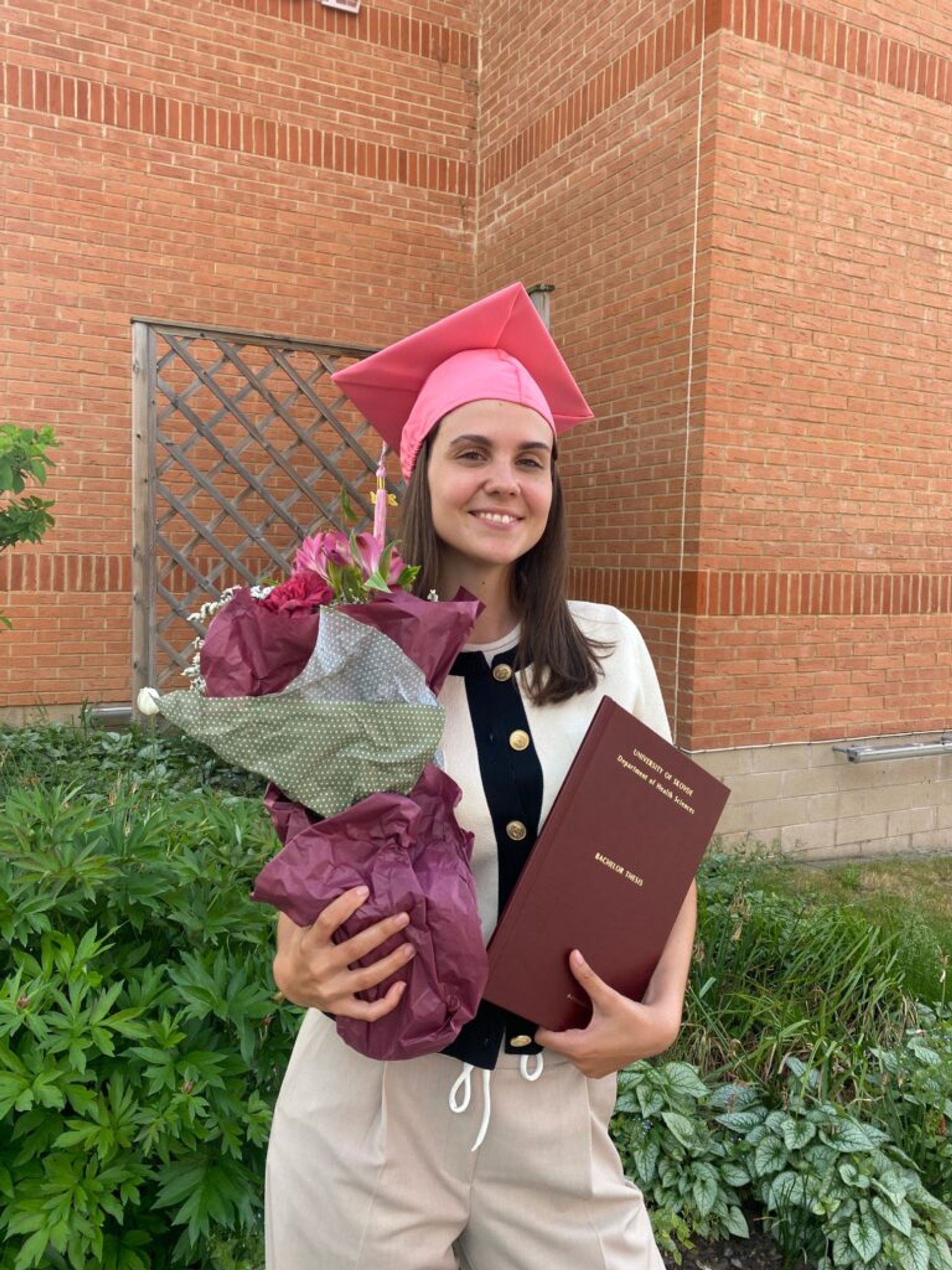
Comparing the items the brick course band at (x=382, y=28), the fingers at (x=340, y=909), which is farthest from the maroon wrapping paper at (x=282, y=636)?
the brick course band at (x=382, y=28)

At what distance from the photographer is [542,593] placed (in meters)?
1.46

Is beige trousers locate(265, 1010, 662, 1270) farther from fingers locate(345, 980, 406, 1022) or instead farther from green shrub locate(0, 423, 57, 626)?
green shrub locate(0, 423, 57, 626)

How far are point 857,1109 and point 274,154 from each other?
727 cm

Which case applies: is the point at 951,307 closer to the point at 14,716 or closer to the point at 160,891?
the point at 160,891

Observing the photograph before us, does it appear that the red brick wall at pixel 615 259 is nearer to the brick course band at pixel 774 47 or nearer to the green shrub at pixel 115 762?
the brick course band at pixel 774 47

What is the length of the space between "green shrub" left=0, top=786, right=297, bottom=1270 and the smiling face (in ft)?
4.22

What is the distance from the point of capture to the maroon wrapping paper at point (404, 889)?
1.03m

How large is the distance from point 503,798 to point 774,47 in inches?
228

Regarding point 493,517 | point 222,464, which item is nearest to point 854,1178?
point 493,517

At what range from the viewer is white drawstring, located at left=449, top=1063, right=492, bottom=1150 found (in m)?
1.24

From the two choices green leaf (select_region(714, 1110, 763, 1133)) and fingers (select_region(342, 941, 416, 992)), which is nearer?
fingers (select_region(342, 941, 416, 992))

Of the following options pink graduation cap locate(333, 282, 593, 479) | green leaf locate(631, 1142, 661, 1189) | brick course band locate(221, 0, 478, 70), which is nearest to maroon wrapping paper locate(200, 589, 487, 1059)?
pink graduation cap locate(333, 282, 593, 479)

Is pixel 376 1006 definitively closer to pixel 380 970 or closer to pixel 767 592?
pixel 380 970

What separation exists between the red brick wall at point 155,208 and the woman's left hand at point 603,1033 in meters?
6.25
